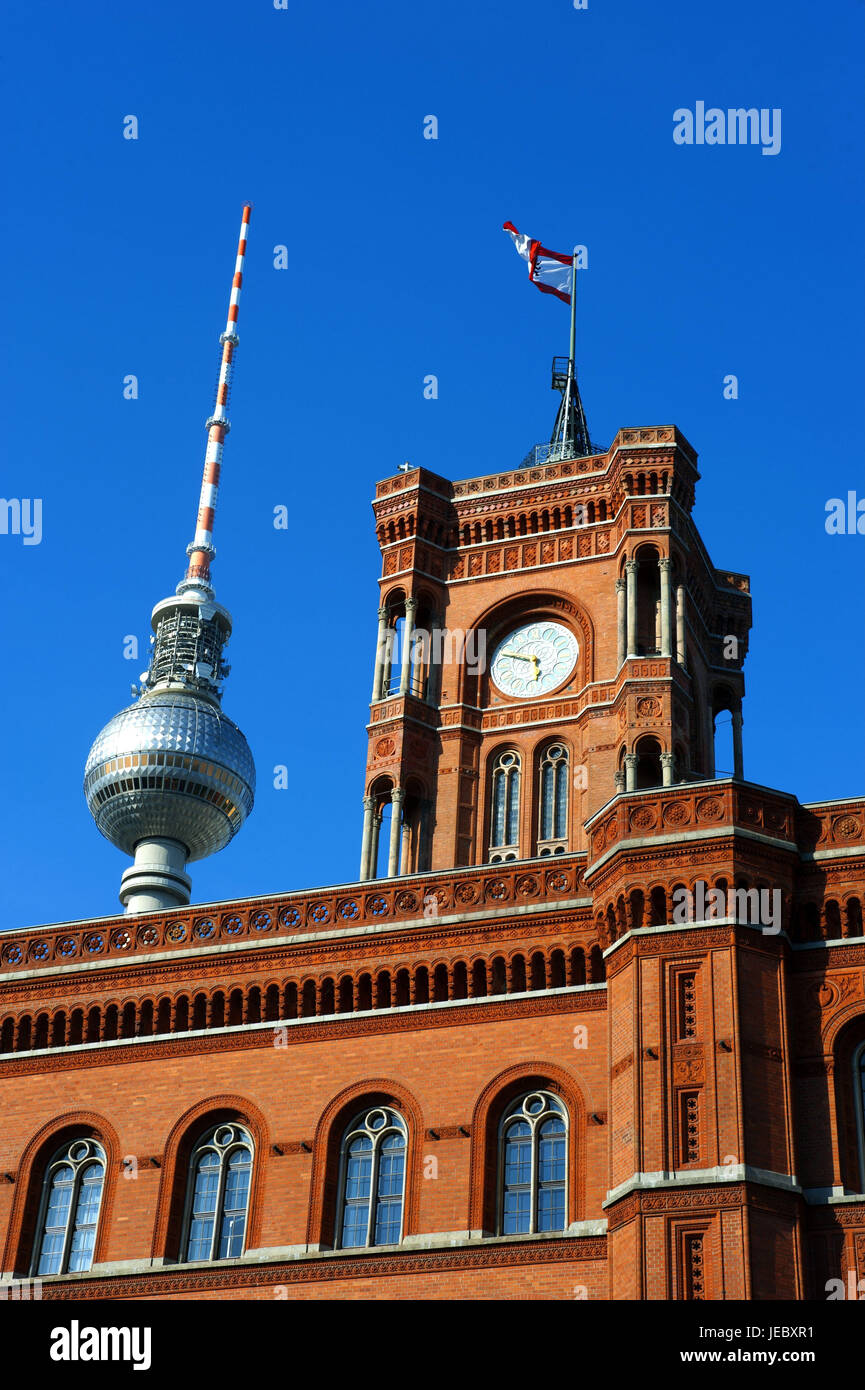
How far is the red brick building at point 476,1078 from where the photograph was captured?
31.2 m

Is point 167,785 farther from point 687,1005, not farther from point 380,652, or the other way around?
point 687,1005

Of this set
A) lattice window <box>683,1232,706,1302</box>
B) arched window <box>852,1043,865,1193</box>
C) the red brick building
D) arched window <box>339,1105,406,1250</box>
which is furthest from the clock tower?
lattice window <box>683,1232,706,1302</box>

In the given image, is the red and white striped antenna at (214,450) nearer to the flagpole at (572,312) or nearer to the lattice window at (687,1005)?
the flagpole at (572,312)

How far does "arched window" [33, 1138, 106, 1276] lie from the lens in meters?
36.5

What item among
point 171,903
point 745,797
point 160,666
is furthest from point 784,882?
point 160,666

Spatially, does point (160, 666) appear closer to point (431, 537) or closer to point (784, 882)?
point (431, 537)

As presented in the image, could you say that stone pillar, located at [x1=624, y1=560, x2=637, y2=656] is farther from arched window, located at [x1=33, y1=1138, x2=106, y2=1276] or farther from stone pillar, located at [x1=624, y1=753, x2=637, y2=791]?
arched window, located at [x1=33, y1=1138, x2=106, y2=1276]

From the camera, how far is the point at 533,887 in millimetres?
36469

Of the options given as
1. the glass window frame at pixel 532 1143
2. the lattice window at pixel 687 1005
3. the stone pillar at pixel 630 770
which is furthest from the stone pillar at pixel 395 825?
the lattice window at pixel 687 1005

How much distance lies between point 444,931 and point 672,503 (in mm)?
22707

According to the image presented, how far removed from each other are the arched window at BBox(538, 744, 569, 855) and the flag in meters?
20.1

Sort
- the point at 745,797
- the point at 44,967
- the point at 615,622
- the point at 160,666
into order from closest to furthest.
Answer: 1. the point at 745,797
2. the point at 44,967
3. the point at 615,622
4. the point at 160,666

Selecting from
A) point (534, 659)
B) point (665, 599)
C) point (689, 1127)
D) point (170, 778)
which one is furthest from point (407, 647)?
point (689, 1127)

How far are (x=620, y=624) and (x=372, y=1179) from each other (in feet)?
76.3
